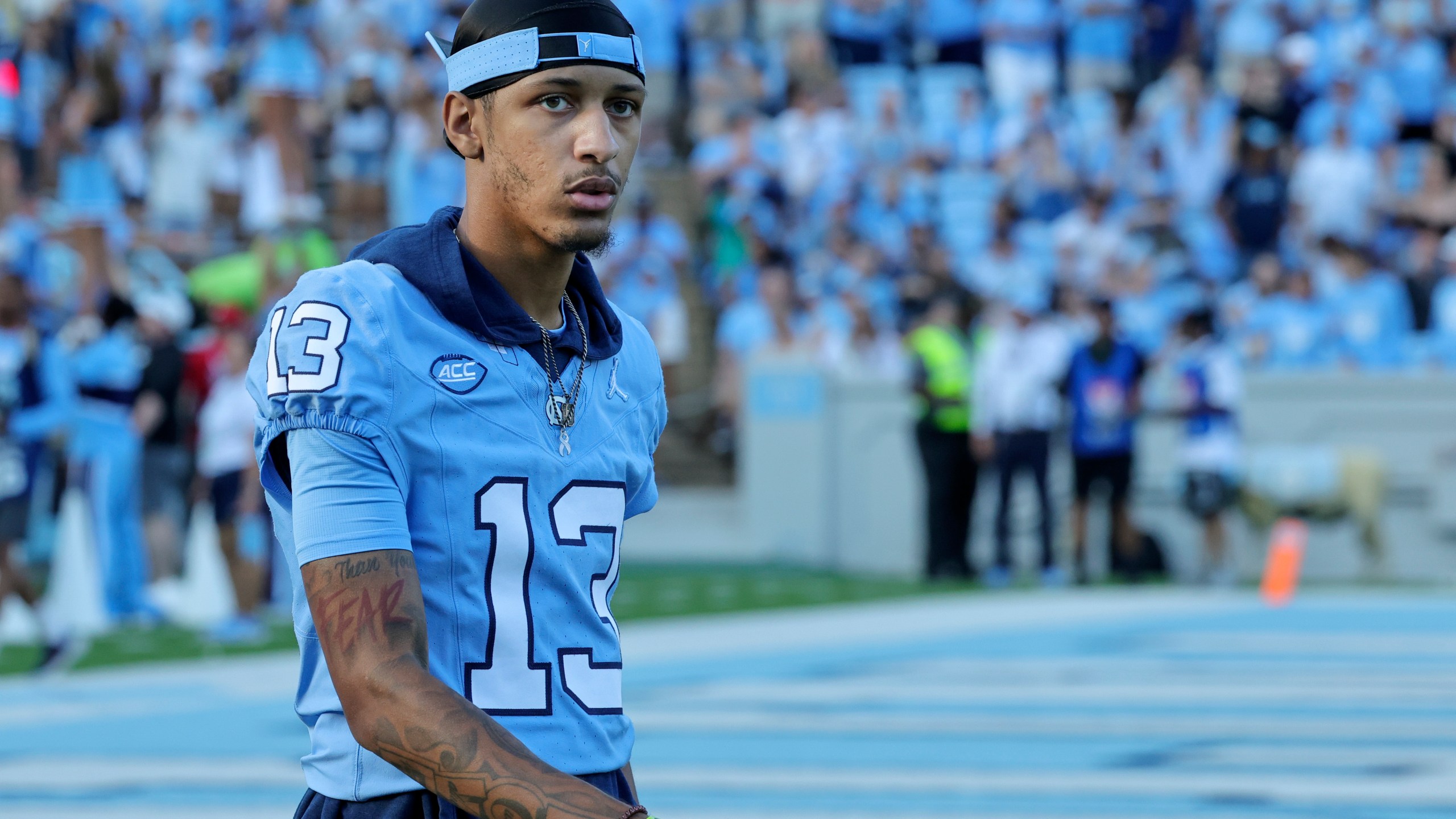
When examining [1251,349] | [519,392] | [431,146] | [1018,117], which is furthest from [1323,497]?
[519,392]

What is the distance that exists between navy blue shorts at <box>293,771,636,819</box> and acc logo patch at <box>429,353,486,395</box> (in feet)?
1.51

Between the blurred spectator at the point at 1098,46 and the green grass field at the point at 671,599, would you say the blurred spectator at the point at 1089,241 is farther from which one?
the green grass field at the point at 671,599

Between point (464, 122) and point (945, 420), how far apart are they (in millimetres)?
13881

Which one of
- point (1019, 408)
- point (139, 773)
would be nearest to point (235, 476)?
point (139, 773)

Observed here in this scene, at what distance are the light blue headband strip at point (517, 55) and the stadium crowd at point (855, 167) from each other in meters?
11.6

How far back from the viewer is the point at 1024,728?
351 inches

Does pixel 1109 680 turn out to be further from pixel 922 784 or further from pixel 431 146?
pixel 431 146

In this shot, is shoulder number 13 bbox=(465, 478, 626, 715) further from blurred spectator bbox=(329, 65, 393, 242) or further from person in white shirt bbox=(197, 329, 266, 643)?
blurred spectator bbox=(329, 65, 393, 242)

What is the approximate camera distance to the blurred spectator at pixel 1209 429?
15812 millimetres

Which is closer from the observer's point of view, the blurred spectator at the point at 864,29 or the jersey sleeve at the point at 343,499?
the jersey sleeve at the point at 343,499

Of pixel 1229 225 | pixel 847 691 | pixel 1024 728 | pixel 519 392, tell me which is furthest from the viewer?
pixel 1229 225

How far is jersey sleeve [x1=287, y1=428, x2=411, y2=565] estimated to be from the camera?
2.40 meters

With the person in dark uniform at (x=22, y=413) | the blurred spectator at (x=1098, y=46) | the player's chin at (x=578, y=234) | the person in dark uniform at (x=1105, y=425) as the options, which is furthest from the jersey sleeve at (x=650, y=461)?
the blurred spectator at (x=1098, y=46)

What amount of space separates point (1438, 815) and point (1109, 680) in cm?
350
